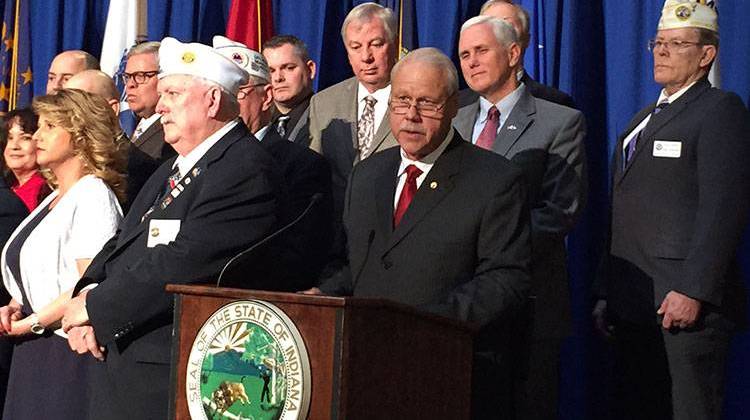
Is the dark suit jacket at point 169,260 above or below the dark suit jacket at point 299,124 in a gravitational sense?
below

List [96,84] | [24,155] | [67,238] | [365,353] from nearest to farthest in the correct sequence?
[365,353] → [67,238] → [24,155] → [96,84]

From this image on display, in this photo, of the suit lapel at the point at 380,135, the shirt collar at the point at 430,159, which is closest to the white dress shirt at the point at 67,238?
the suit lapel at the point at 380,135

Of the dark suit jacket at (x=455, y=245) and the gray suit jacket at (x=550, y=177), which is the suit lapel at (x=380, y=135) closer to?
the gray suit jacket at (x=550, y=177)

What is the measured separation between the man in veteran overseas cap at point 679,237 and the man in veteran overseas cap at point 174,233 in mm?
1415

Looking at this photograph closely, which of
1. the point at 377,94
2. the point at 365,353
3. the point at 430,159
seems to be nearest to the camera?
the point at 365,353

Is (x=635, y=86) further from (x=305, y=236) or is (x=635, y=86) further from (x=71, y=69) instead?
(x=71, y=69)

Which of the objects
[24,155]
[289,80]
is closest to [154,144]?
[24,155]

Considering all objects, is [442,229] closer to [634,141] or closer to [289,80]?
[634,141]

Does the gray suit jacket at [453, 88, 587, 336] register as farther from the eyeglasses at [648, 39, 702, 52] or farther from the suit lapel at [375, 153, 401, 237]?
the suit lapel at [375, 153, 401, 237]

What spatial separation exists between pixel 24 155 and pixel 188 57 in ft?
5.08

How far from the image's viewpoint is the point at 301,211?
12.8 ft

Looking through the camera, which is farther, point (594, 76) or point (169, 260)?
point (594, 76)

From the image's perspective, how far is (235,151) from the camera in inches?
130

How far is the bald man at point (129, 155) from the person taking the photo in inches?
170
